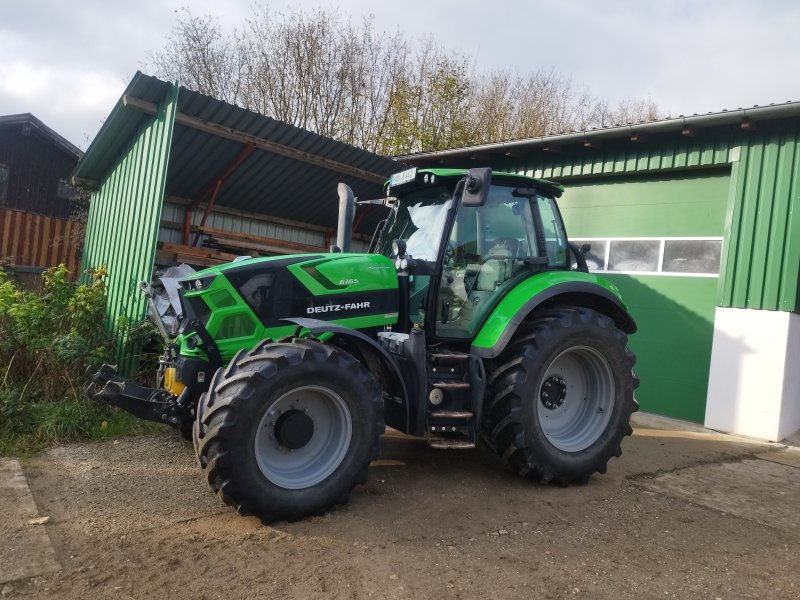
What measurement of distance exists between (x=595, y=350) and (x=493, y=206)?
1.39m

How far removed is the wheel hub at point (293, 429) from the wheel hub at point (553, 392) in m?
1.99

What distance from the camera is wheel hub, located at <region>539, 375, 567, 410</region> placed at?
4.67 m

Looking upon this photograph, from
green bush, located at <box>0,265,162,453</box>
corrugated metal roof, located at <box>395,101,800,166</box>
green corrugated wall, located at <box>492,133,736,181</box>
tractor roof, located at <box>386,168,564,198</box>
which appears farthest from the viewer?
green corrugated wall, located at <box>492,133,736,181</box>

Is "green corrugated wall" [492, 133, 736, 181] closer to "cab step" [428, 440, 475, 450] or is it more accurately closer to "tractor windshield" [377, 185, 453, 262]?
"tractor windshield" [377, 185, 453, 262]

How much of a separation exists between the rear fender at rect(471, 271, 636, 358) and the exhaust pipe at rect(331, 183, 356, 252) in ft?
4.53

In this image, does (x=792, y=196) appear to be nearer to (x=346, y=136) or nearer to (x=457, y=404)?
(x=457, y=404)

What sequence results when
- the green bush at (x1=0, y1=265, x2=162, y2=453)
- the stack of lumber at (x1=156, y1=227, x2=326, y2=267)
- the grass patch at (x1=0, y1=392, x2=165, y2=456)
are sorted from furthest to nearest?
the stack of lumber at (x1=156, y1=227, x2=326, y2=267) < the green bush at (x1=0, y1=265, x2=162, y2=453) < the grass patch at (x1=0, y1=392, x2=165, y2=456)

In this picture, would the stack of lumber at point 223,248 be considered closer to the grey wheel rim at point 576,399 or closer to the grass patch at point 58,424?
the grass patch at point 58,424

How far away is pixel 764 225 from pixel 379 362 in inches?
203

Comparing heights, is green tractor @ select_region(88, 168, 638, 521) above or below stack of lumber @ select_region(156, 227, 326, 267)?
below

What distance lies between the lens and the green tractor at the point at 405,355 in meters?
3.43

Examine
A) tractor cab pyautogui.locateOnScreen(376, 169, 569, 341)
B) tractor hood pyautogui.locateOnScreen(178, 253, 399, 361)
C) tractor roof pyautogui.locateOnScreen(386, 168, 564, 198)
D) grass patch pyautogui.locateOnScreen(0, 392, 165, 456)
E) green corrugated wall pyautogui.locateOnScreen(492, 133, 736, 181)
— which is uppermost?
green corrugated wall pyautogui.locateOnScreen(492, 133, 736, 181)

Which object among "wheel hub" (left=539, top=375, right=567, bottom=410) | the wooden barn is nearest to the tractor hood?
"wheel hub" (left=539, top=375, right=567, bottom=410)

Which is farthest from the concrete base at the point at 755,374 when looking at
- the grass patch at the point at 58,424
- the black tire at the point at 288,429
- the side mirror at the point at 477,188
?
the grass patch at the point at 58,424
